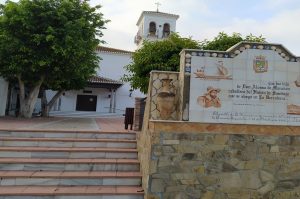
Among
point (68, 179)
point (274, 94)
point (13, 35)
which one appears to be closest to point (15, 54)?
point (13, 35)

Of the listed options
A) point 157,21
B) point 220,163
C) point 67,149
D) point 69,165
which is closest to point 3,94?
point 67,149

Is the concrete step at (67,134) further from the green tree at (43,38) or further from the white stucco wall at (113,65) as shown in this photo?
the white stucco wall at (113,65)

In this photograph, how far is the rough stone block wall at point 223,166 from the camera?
5.54 m

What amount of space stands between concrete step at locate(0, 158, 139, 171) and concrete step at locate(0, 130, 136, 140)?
107 cm

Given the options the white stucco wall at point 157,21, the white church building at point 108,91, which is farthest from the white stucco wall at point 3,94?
the white stucco wall at point 157,21

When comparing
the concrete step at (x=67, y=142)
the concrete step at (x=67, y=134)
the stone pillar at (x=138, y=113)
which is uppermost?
the stone pillar at (x=138, y=113)

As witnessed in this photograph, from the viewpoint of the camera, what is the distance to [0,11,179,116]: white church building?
73.8ft

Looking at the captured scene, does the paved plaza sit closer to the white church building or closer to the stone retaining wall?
the stone retaining wall

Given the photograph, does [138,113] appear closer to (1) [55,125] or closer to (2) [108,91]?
(1) [55,125]

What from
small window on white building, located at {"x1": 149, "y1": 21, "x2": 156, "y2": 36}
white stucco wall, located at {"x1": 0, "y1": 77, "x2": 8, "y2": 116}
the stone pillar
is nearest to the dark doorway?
white stucco wall, located at {"x1": 0, "y1": 77, "x2": 8, "y2": 116}

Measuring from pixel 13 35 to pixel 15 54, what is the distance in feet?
2.64

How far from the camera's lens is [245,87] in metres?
5.93

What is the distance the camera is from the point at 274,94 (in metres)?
5.96

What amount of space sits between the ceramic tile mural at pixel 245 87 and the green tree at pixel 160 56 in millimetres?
5810
